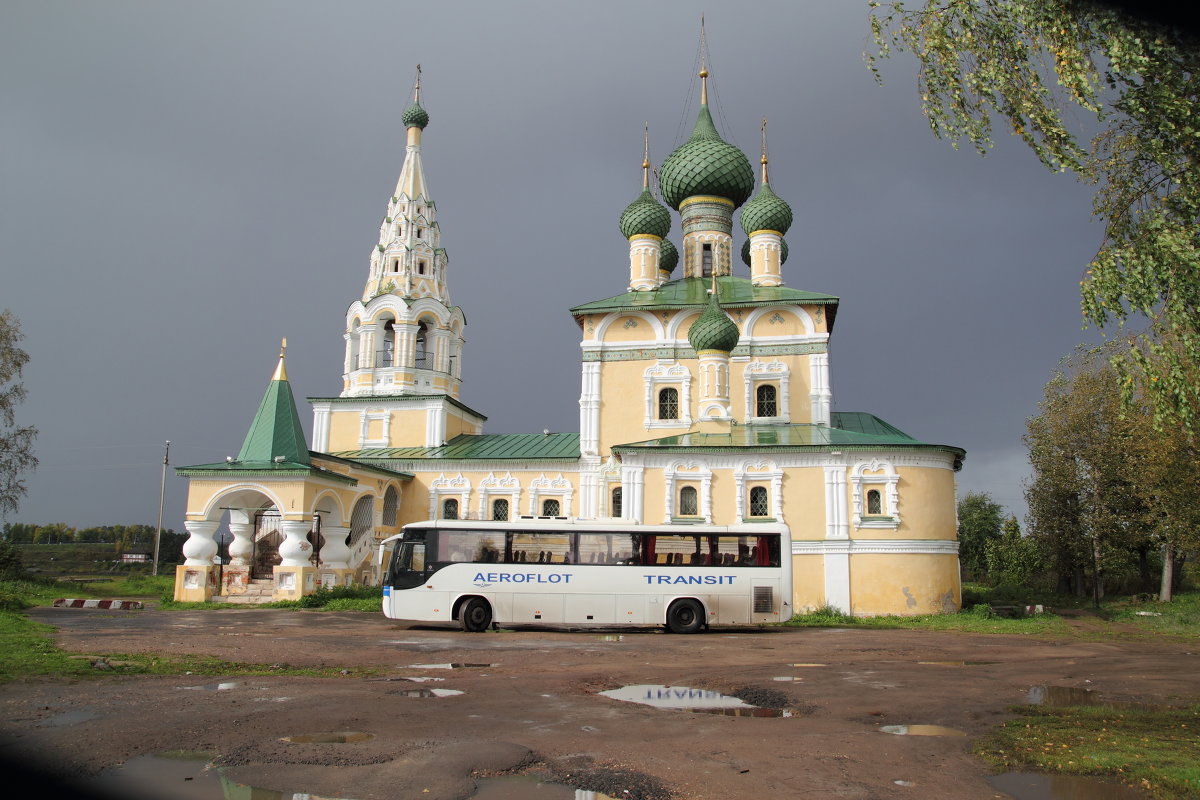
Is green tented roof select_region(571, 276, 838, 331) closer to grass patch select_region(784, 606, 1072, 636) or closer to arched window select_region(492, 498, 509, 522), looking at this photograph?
arched window select_region(492, 498, 509, 522)

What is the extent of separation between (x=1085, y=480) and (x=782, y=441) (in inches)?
552

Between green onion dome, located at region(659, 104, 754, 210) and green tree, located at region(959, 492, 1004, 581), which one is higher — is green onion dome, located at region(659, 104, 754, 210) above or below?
above

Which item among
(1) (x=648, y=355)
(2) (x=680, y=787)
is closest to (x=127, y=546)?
(1) (x=648, y=355)

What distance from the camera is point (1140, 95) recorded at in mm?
8539

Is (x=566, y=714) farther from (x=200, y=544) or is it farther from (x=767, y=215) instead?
(x=767, y=215)

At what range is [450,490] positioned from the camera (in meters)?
32.1

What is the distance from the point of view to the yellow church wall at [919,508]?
2423 cm

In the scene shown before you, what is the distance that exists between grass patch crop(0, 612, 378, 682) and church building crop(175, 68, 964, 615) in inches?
387

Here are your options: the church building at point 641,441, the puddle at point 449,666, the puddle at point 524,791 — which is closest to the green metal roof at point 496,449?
the church building at point 641,441

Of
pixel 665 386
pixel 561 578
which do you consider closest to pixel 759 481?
pixel 665 386

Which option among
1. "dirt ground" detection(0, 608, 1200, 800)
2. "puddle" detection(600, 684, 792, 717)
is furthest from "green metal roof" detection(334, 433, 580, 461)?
"puddle" detection(600, 684, 792, 717)

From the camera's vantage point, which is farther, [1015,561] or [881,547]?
[1015,561]

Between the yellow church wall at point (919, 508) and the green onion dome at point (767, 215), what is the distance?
37.6 feet

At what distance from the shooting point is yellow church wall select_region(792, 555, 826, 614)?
24203 mm
